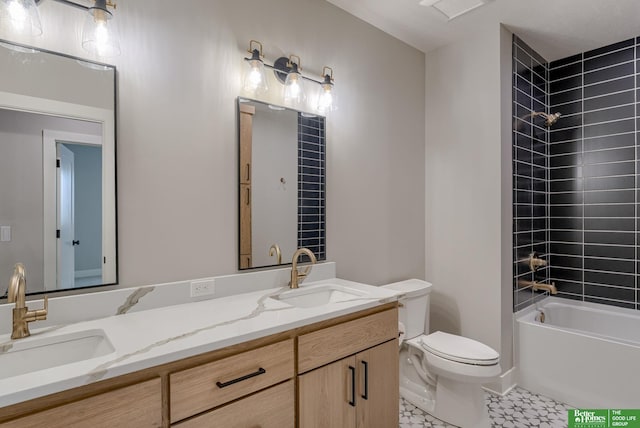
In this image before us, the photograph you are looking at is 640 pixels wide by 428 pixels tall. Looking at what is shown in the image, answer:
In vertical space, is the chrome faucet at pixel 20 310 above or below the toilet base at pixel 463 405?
above

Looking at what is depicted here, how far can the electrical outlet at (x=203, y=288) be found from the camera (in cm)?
160

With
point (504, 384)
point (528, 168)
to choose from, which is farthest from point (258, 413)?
point (528, 168)

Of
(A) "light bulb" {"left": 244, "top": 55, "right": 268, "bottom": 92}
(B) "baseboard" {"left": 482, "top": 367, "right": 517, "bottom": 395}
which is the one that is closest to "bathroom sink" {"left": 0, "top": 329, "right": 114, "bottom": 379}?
(A) "light bulb" {"left": 244, "top": 55, "right": 268, "bottom": 92}

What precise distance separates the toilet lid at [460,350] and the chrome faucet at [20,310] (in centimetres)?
195

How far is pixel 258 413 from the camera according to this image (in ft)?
3.94

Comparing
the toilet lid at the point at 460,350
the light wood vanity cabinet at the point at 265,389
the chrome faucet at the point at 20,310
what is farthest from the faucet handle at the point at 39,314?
the toilet lid at the point at 460,350

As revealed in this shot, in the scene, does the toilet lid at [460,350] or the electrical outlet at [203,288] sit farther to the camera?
the toilet lid at [460,350]

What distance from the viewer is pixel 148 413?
98 cm

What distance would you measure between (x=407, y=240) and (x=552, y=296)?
4.91 feet

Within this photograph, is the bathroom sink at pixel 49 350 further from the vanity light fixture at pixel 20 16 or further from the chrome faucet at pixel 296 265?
the vanity light fixture at pixel 20 16

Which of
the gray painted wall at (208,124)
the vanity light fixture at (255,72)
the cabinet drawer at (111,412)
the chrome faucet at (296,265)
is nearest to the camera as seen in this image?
the cabinet drawer at (111,412)

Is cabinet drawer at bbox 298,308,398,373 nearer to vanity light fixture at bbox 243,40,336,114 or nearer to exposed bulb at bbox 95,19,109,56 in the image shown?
vanity light fixture at bbox 243,40,336,114

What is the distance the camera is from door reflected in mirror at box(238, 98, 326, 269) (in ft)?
5.99

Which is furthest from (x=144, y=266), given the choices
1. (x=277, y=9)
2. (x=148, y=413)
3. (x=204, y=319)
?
(x=277, y=9)
